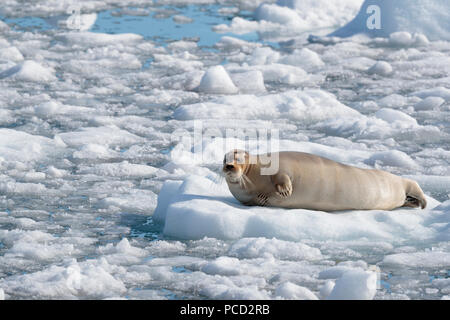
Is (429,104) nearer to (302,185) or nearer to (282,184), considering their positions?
(302,185)

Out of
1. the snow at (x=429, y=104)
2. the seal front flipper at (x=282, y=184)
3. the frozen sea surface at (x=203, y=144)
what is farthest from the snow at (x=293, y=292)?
the snow at (x=429, y=104)

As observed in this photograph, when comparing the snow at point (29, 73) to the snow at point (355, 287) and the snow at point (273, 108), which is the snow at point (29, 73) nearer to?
the snow at point (273, 108)

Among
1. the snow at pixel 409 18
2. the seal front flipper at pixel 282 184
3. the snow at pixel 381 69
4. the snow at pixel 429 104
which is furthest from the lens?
the snow at pixel 409 18

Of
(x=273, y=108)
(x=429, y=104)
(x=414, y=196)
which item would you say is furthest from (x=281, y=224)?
(x=429, y=104)

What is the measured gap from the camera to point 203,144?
7.46 meters

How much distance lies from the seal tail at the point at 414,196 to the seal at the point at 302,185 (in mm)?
253

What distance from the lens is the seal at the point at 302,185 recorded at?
17.5ft

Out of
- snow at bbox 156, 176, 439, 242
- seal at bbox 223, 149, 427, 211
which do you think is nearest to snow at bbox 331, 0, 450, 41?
seal at bbox 223, 149, 427, 211

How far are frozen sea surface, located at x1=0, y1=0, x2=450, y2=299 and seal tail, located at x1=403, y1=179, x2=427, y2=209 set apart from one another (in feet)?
0.46

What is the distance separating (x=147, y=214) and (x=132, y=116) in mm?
3077

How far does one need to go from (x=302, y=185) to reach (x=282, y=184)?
163 millimetres

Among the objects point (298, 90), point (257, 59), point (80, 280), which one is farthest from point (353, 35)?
point (80, 280)
